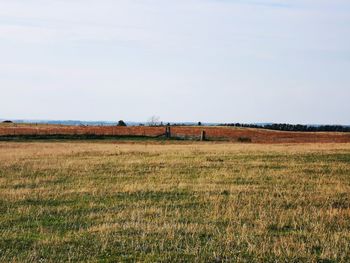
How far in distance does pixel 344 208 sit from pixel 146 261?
7430mm

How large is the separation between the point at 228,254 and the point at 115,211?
4914mm

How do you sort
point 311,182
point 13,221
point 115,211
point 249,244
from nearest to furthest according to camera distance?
point 249,244 → point 13,221 → point 115,211 → point 311,182

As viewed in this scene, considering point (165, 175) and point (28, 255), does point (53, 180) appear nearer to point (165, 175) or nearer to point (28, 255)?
point (165, 175)

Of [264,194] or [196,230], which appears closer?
[196,230]

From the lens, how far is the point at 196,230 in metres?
11.4

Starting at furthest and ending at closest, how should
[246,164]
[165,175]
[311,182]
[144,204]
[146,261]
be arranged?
[246,164]
[165,175]
[311,182]
[144,204]
[146,261]

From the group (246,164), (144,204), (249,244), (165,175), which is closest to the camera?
(249,244)

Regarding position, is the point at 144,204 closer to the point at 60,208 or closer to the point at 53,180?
the point at 60,208

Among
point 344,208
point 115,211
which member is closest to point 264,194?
point 344,208

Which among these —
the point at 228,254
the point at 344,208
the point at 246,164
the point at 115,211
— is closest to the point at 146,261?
the point at 228,254

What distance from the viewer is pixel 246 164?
1038 inches

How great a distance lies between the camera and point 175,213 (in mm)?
13391

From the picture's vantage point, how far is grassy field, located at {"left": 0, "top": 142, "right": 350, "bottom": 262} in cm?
976

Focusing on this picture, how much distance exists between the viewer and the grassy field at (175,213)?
9.76 m
